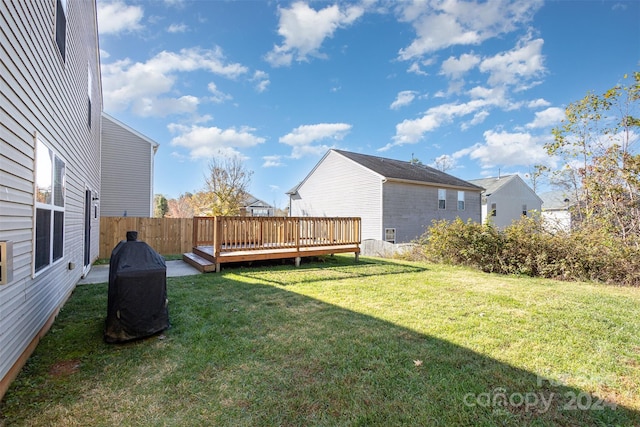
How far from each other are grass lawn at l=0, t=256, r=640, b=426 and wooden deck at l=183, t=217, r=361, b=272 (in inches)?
102

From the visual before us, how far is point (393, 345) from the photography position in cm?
308

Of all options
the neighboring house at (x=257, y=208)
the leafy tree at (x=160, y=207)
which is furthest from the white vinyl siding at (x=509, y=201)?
the leafy tree at (x=160, y=207)

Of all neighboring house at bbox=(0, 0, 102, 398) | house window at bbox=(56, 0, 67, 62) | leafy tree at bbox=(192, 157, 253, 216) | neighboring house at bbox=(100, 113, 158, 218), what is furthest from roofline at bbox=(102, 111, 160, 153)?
house window at bbox=(56, 0, 67, 62)

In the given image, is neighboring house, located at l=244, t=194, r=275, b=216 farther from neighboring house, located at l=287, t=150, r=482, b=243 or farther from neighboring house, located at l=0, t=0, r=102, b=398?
neighboring house, located at l=0, t=0, r=102, b=398

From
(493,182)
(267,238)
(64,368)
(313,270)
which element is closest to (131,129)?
(267,238)

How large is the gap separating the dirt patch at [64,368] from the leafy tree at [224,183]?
17.7m

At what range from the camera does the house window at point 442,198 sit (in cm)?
1677

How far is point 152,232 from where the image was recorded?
35.9ft

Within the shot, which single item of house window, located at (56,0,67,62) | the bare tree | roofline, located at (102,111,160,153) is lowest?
house window, located at (56,0,67,62)

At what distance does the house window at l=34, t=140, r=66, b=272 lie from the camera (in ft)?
10.0

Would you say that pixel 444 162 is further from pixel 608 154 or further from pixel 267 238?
pixel 267 238

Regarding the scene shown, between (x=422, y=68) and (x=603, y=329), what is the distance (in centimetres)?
1310

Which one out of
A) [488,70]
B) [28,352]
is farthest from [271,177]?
[28,352]

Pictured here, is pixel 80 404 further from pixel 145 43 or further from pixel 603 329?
pixel 145 43
